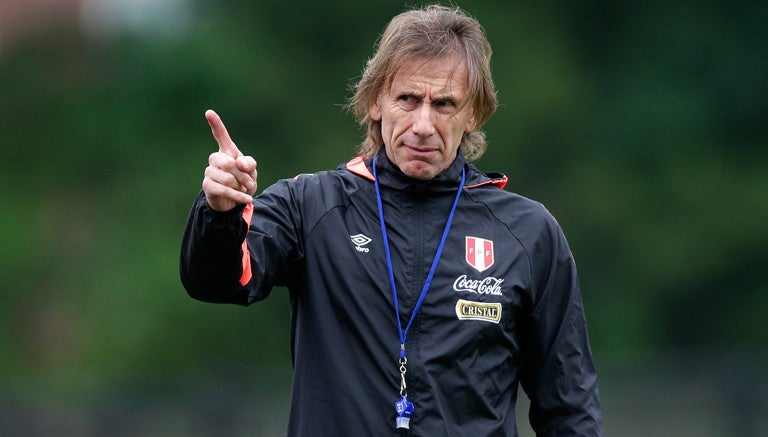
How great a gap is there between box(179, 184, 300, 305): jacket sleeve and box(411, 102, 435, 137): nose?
1.64ft

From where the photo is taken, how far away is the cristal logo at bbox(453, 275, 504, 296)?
14.2 ft

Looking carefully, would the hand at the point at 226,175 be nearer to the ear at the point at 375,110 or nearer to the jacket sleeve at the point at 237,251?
the jacket sleeve at the point at 237,251

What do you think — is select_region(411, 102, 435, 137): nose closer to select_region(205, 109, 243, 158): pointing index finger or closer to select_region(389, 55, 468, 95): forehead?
select_region(389, 55, 468, 95): forehead

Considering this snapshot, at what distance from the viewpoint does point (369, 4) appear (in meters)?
18.7

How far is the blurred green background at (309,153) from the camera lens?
59.0ft

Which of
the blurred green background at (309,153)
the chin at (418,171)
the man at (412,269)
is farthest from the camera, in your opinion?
the blurred green background at (309,153)

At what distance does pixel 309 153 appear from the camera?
18.2 metres

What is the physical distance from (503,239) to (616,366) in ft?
29.0

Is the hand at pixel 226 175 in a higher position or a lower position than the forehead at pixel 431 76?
lower

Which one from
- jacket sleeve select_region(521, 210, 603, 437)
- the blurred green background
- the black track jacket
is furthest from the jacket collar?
the blurred green background

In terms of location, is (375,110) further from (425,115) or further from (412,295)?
(412,295)

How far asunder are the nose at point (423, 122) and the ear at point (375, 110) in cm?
23

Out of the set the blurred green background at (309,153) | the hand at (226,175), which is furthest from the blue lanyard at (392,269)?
the blurred green background at (309,153)

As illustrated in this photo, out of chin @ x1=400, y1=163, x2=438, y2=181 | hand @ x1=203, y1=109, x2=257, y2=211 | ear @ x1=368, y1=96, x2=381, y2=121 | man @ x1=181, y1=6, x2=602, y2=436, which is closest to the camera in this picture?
hand @ x1=203, y1=109, x2=257, y2=211
